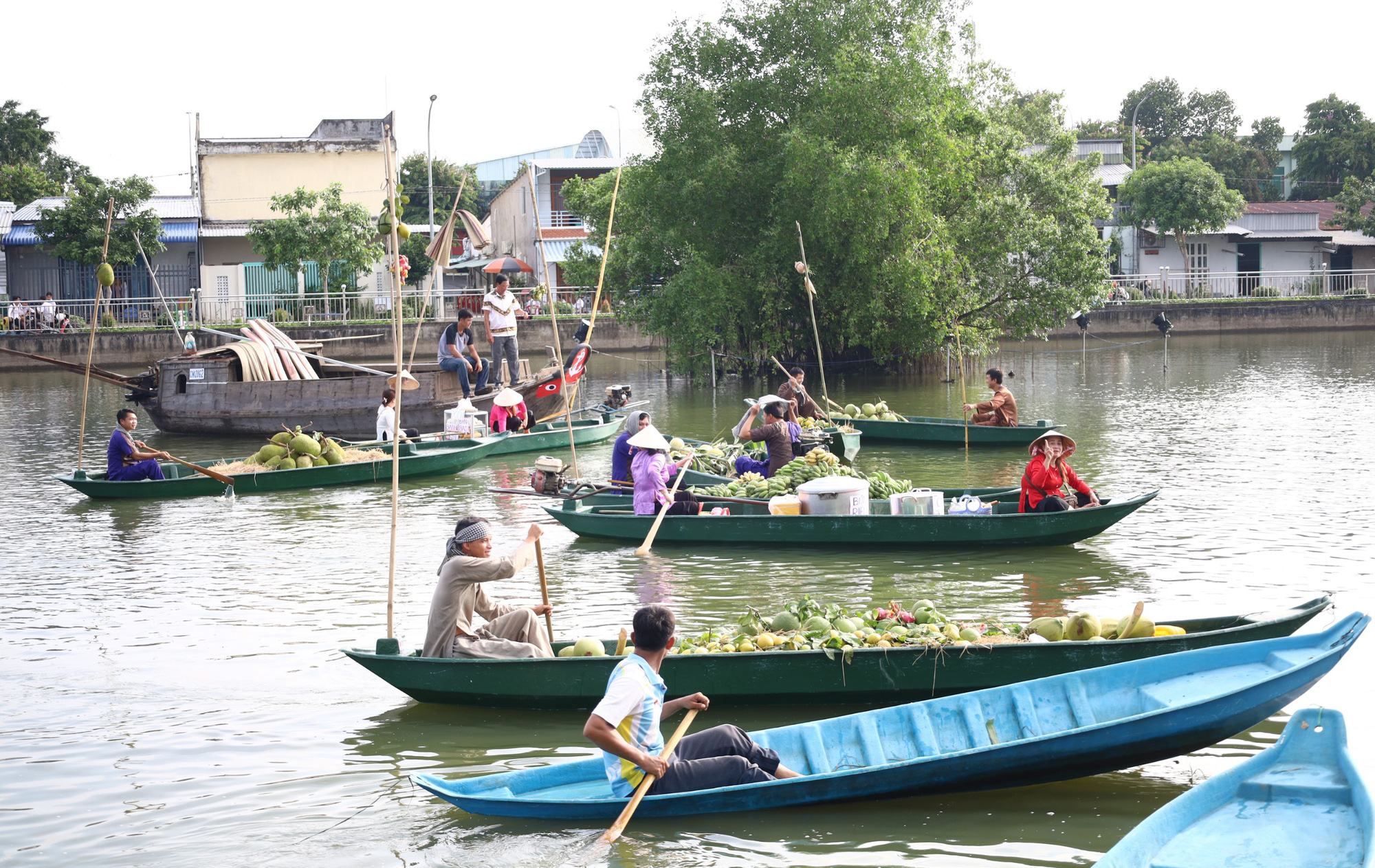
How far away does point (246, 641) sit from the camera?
365 inches

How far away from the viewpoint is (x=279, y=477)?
635 inches

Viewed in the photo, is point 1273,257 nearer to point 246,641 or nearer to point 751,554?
point 751,554

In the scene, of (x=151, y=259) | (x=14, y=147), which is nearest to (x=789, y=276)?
(x=151, y=259)

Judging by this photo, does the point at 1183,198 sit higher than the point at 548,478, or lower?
higher

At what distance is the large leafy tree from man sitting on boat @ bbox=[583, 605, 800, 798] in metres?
20.2

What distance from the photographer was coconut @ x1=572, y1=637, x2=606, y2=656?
735 centimetres

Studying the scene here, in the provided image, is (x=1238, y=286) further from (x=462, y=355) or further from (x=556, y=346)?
(x=556, y=346)

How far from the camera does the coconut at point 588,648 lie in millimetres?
7348

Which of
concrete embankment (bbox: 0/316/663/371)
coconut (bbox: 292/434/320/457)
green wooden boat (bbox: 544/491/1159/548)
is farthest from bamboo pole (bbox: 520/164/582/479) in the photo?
concrete embankment (bbox: 0/316/663/371)

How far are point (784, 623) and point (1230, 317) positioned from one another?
124 ft

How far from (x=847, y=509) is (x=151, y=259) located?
3705cm

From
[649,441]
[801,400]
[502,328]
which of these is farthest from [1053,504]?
[502,328]

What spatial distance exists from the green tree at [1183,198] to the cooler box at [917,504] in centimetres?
3469

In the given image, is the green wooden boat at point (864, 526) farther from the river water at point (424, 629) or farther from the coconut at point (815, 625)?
the coconut at point (815, 625)
